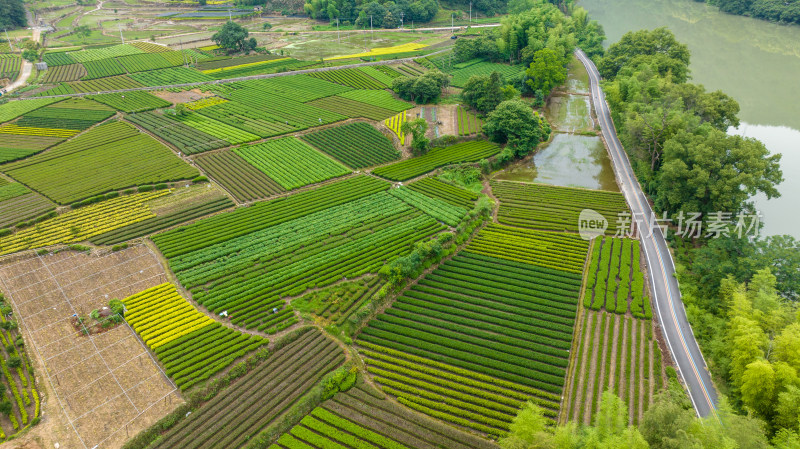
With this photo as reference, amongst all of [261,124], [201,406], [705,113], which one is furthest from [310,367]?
[705,113]

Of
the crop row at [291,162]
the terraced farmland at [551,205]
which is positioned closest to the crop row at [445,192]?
the terraced farmland at [551,205]

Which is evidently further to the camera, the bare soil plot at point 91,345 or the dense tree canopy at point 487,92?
the dense tree canopy at point 487,92

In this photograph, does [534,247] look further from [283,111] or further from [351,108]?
[283,111]

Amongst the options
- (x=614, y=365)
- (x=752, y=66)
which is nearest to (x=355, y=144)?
(x=614, y=365)

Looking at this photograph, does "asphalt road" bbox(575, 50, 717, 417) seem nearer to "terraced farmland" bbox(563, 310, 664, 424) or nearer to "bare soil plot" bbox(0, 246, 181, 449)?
"terraced farmland" bbox(563, 310, 664, 424)

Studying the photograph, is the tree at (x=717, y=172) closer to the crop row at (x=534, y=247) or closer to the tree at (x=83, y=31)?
the crop row at (x=534, y=247)

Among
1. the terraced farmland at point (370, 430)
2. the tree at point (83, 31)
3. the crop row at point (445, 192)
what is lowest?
the terraced farmland at point (370, 430)
